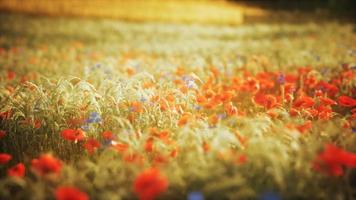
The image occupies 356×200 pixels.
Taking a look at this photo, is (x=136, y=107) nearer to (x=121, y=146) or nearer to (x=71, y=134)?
(x=71, y=134)

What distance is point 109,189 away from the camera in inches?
78.3

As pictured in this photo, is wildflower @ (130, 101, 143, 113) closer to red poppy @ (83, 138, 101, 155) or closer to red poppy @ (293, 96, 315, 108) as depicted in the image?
red poppy @ (83, 138, 101, 155)

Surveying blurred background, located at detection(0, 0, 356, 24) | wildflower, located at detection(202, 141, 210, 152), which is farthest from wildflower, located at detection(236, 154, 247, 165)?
blurred background, located at detection(0, 0, 356, 24)

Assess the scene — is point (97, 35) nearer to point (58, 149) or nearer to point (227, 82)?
point (227, 82)

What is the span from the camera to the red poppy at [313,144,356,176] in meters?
1.69

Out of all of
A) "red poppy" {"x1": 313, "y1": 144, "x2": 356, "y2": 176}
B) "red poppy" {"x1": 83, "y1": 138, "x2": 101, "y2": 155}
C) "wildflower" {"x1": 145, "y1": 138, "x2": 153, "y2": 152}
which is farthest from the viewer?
"red poppy" {"x1": 83, "y1": 138, "x2": 101, "y2": 155}

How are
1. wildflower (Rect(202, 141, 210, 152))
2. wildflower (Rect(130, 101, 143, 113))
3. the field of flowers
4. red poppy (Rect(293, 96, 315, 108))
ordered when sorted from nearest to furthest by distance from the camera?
1. the field of flowers
2. wildflower (Rect(202, 141, 210, 152))
3. red poppy (Rect(293, 96, 315, 108))
4. wildflower (Rect(130, 101, 143, 113))

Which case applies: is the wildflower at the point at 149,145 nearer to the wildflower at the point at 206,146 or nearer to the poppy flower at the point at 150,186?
the wildflower at the point at 206,146

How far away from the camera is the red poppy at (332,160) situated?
1.69 meters

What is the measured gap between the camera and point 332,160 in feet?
5.58

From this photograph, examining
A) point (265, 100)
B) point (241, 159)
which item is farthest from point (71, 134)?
point (265, 100)

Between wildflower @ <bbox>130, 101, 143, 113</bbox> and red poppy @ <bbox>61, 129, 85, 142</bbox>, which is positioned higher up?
wildflower @ <bbox>130, 101, 143, 113</bbox>

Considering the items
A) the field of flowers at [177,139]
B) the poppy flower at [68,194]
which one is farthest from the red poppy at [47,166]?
the poppy flower at [68,194]

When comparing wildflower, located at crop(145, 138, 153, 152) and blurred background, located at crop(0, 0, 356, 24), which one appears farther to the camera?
blurred background, located at crop(0, 0, 356, 24)
